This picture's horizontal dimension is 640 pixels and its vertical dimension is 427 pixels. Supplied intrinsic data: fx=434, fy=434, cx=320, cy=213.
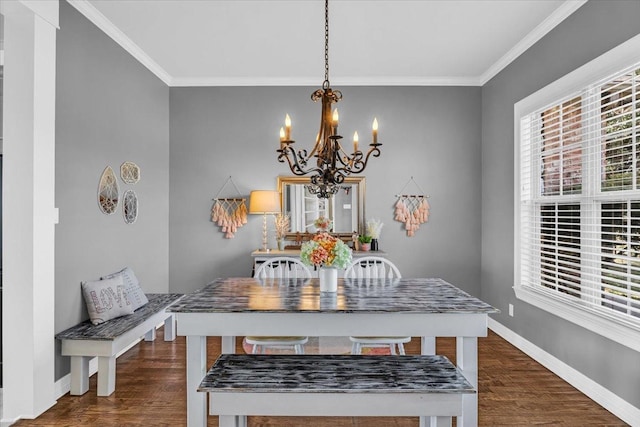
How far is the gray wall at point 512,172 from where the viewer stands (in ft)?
9.04

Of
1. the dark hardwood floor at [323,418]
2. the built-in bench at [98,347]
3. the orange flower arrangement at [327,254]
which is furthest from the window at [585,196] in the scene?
the built-in bench at [98,347]

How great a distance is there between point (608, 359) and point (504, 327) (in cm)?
164

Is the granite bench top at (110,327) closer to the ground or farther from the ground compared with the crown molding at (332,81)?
closer to the ground

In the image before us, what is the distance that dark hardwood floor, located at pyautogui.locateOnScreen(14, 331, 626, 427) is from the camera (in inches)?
105

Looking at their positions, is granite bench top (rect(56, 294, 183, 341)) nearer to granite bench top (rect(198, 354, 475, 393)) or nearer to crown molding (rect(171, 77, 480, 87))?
granite bench top (rect(198, 354, 475, 393))

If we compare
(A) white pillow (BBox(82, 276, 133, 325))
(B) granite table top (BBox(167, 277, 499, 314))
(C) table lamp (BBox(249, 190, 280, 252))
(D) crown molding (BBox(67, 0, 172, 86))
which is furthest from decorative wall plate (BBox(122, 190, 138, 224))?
(B) granite table top (BBox(167, 277, 499, 314))

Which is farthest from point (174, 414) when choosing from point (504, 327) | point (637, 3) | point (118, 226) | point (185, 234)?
point (637, 3)

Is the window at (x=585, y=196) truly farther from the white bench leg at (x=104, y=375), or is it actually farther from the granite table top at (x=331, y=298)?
the white bench leg at (x=104, y=375)

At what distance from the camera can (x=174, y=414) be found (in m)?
2.78

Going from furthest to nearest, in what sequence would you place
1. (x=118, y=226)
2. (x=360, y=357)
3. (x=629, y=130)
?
(x=118, y=226)
(x=629, y=130)
(x=360, y=357)

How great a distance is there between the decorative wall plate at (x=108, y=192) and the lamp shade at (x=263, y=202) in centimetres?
147

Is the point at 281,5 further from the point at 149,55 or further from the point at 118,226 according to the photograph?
the point at 118,226

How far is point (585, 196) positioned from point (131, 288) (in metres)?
3.67

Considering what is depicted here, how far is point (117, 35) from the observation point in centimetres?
381
